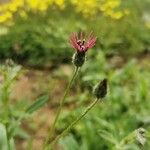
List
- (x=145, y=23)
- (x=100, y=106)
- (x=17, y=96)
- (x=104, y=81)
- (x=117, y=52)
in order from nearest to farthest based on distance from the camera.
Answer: (x=104, y=81), (x=100, y=106), (x=17, y=96), (x=117, y=52), (x=145, y=23)

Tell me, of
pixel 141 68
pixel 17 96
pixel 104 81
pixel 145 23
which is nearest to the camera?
pixel 104 81

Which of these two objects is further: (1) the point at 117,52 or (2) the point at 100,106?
(1) the point at 117,52

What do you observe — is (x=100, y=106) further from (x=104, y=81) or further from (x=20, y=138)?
(x=104, y=81)

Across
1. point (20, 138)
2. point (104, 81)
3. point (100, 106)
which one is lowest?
point (20, 138)

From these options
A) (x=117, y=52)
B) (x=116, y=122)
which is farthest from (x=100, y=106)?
(x=117, y=52)

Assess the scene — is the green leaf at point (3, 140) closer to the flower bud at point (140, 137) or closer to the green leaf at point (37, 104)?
the green leaf at point (37, 104)

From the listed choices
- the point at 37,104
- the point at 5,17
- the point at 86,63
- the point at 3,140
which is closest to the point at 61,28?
the point at 5,17

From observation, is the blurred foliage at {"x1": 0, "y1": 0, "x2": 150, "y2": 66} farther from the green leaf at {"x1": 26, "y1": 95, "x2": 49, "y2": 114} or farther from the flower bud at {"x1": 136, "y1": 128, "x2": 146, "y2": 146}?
the flower bud at {"x1": 136, "y1": 128, "x2": 146, "y2": 146}
